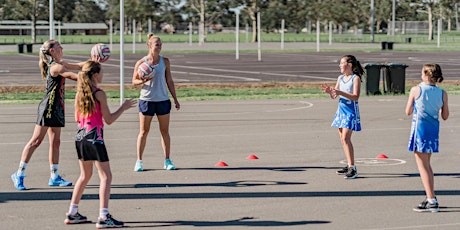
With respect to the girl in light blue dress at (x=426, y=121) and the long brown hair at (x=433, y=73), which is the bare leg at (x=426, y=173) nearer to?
the girl in light blue dress at (x=426, y=121)

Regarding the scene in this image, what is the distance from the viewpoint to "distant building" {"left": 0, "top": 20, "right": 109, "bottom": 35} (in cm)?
12390

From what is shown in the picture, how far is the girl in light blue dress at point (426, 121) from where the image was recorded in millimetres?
10406

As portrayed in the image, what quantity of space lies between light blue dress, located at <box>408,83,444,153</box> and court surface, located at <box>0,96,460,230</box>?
2.36ft

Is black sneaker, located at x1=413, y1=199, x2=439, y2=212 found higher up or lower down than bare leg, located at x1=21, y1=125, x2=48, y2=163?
lower down

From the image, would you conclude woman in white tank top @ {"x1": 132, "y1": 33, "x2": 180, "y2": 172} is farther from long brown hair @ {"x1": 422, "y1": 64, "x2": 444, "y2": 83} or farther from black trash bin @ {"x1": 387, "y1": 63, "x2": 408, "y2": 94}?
black trash bin @ {"x1": 387, "y1": 63, "x2": 408, "y2": 94}

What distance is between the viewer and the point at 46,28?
5074 inches

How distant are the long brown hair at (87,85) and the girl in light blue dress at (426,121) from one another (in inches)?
136

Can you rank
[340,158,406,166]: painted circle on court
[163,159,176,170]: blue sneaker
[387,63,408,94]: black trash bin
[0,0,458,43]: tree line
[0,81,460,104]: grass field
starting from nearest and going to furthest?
[163,159,176,170]: blue sneaker < [340,158,406,166]: painted circle on court < [0,81,460,104]: grass field < [387,63,408,94]: black trash bin < [0,0,458,43]: tree line

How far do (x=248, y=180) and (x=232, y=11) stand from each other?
10574cm

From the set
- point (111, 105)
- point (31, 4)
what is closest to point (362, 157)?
point (111, 105)

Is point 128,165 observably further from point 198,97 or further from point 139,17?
point 139,17

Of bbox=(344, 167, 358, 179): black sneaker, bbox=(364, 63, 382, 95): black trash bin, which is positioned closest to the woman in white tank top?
bbox=(344, 167, 358, 179): black sneaker

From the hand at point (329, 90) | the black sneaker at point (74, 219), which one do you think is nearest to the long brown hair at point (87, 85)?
the black sneaker at point (74, 219)

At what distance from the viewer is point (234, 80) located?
37.2m
